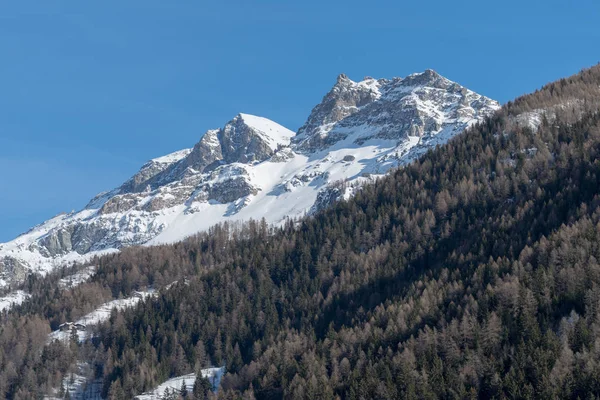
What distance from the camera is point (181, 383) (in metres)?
188

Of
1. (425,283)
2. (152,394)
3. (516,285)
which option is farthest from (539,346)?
(152,394)

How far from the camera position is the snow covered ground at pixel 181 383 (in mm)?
182625

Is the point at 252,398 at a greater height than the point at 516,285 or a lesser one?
lesser

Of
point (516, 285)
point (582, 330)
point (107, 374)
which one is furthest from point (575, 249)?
point (107, 374)

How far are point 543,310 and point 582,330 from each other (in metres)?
12.9

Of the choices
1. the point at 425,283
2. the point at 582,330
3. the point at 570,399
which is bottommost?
the point at 570,399

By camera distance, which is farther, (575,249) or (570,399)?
(575,249)

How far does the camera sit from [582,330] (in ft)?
448

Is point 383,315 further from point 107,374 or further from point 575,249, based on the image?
point 107,374

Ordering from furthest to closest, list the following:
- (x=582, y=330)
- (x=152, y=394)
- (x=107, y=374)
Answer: (x=107, y=374)
(x=152, y=394)
(x=582, y=330)

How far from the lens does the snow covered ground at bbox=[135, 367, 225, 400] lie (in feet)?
599

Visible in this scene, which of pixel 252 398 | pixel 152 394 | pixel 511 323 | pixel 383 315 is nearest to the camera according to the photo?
pixel 511 323

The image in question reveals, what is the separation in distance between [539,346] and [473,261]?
45.3m

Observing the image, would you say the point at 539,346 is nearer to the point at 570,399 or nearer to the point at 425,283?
the point at 570,399
